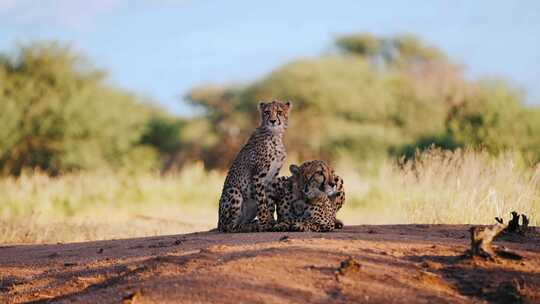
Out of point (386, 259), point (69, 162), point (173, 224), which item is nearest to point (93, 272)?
point (386, 259)

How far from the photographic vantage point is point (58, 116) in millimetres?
26000

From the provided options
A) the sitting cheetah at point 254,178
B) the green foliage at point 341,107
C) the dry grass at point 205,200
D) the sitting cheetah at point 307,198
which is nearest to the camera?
the sitting cheetah at point 307,198

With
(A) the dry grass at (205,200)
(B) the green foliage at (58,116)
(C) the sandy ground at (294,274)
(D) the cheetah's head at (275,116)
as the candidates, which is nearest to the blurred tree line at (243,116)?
(B) the green foliage at (58,116)

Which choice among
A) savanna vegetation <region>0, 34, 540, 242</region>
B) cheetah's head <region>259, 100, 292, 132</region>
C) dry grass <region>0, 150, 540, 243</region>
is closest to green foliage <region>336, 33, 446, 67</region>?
savanna vegetation <region>0, 34, 540, 242</region>

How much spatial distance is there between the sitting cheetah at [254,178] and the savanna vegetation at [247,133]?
7.20ft

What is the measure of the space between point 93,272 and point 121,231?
5.47m

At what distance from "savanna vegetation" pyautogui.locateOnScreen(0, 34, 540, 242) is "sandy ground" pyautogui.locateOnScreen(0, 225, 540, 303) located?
3583 mm

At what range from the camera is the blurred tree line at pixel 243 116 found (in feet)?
75.9

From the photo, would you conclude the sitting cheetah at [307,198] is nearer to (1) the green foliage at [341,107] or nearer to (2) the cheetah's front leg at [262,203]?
(2) the cheetah's front leg at [262,203]

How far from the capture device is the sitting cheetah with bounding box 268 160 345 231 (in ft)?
26.4

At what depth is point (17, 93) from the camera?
26.2 metres

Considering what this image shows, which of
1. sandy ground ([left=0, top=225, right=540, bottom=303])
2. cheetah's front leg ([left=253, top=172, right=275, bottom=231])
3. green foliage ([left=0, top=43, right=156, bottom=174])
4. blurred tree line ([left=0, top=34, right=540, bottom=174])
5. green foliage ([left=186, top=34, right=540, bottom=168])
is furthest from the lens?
green foliage ([left=186, top=34, right=540, bottom=168])

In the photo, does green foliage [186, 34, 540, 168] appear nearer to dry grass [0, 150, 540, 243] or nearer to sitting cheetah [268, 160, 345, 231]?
dry grass [0, 150, 540, 243]

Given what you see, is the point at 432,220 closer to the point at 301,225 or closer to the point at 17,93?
the point at 301,225
